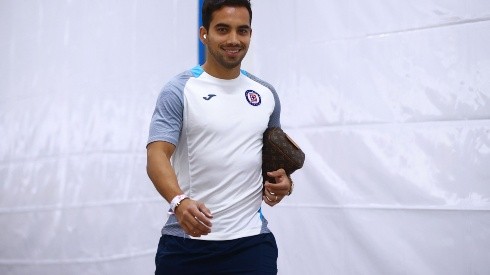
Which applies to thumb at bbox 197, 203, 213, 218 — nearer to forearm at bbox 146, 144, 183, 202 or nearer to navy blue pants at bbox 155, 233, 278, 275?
forearm at bbox 146, 144, 183, 202

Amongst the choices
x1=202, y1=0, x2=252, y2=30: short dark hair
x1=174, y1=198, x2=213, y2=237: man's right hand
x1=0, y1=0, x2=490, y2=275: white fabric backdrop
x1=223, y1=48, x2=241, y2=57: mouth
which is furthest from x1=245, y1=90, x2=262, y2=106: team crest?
x1=0, y1=0, x2=490, y2=275: white fabric backdrop

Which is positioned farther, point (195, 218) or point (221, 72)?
point (221, 72)

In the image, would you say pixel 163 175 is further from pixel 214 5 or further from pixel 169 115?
pixel 214 5

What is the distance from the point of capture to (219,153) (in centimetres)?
166

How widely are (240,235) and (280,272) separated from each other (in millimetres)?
1252

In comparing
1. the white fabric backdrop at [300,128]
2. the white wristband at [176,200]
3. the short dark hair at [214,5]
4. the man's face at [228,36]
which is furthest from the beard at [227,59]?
the white fabric backdrop at [300,128]

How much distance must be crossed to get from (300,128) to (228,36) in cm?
119

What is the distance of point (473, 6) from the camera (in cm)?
245

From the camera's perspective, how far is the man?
1640 millimetres

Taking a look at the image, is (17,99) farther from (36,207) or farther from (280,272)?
(280,272)

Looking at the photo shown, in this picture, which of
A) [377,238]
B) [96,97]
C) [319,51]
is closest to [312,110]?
[319,51]

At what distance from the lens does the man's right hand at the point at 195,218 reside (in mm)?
1363

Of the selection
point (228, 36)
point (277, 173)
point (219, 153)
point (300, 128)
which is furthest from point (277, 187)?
point (300, 128)

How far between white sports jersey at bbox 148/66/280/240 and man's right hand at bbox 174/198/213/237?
27cm
